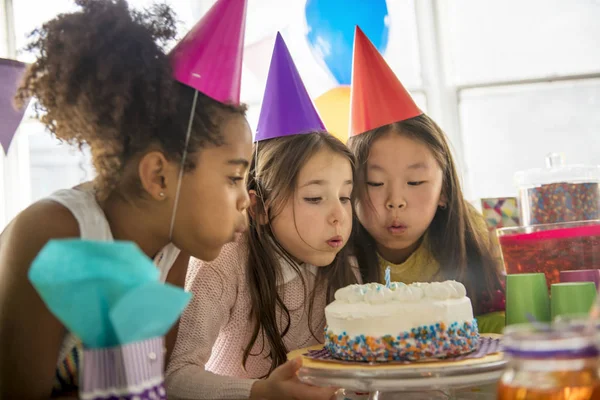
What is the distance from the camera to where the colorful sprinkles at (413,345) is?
103 cm

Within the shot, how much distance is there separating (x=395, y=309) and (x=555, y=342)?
0.52m

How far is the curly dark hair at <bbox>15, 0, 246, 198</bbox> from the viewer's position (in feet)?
2.91

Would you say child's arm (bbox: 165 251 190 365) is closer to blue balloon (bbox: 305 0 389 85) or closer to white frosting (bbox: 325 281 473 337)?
white frosting (bbox: 325 281 473 337)

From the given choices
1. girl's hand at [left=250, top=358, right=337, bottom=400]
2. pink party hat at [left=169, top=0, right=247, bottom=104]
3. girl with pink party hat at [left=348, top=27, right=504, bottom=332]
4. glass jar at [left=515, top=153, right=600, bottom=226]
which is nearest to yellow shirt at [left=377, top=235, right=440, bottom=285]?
girl with pink party hat at [left=348, top=27, right=504, bottom=332]

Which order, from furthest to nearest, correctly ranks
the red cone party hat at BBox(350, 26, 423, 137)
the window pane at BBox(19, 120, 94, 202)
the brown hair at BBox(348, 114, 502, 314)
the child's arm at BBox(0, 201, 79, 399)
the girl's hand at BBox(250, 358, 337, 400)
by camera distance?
1. the window pane at BBox(19, 120, 94, 202)
2. the brown hair at BBox(348, 114, 502, 314)
3. the red cone party hat at BBox(350, 26, 423, 137)
4. the girl's hand at BBox(250, 358, 337, 400)
5. the child's arm at BBox(0, 201, 79, 399)

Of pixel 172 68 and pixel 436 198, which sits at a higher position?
pixel 172 68

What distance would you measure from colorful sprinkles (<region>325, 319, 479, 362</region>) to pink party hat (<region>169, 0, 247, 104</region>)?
0.44 metres

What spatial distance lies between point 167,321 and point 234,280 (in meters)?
0.72

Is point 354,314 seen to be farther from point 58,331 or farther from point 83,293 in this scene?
point 83,293

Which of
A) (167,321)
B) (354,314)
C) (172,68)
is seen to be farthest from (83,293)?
(354,314)

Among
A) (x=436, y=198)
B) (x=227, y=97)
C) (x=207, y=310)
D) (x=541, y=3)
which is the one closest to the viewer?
(x=227, y=97)

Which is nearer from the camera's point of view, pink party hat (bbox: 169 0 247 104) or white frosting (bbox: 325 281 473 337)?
pink party hat (bbox: 169 0 247 104)

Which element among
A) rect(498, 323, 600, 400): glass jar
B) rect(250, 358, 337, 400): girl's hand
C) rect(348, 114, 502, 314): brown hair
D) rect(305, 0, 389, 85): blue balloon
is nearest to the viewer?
rect(498, 323, 600, 400): glass jar

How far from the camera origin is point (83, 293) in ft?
1.88
